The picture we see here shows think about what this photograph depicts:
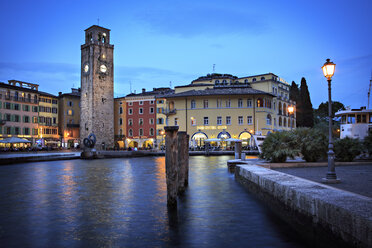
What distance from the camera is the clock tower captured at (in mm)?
60000

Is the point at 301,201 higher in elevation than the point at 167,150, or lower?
lower

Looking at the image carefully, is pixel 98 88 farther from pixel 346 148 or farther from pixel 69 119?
pixel 346 148

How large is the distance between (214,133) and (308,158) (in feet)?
118

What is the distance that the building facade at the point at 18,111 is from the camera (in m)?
54.4

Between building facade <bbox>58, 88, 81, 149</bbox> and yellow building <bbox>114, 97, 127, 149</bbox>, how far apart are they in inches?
318

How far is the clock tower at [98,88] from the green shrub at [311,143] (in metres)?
48.5

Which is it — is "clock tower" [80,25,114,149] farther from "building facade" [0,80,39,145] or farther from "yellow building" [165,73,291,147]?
"yellow building" [165,73,291,147]

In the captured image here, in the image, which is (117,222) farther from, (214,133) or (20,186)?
(214,133)

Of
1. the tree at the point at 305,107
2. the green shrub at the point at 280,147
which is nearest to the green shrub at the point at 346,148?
the green shrub at the point at 280,147

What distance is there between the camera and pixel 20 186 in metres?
Result: 14.4

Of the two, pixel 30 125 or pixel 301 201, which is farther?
pixel 30 125

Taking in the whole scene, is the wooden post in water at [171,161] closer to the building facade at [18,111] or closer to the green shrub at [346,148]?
the green shrub at [346,148]

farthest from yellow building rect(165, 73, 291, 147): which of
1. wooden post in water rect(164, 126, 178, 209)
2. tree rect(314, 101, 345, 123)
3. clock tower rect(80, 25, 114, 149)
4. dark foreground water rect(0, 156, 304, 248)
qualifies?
wooden post in water rect(164, 126, 178, 209)

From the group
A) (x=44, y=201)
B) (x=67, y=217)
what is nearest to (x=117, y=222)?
(x=67, y=217)
